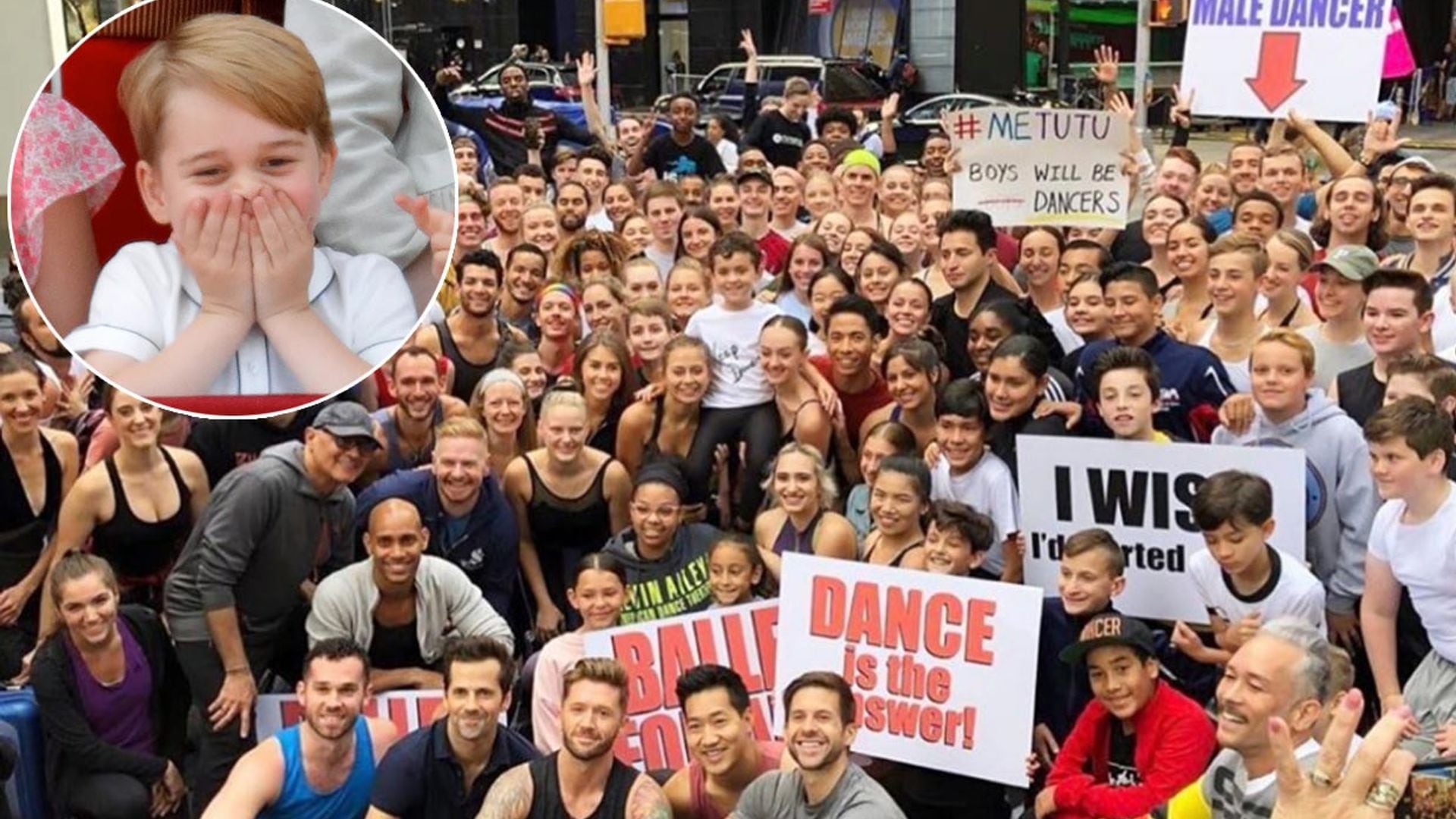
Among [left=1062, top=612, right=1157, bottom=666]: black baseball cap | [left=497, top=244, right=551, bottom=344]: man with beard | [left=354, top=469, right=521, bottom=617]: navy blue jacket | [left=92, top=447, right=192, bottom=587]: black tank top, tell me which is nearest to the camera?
[left=1062, top=612, right=1157, bottom=666]: black baseball cap

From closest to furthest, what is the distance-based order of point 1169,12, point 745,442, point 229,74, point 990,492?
point 229,74 < point 990,492 < point 745,442 < point 1169,12

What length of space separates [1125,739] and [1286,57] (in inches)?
202

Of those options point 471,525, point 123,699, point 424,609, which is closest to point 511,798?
point 424,609

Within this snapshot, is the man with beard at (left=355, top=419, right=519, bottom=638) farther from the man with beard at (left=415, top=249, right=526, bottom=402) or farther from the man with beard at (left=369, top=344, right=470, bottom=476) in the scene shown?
the man with beard at (left=415, top=249, right=526, bottom=402)

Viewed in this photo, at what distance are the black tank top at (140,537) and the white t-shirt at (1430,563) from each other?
12.4 ft

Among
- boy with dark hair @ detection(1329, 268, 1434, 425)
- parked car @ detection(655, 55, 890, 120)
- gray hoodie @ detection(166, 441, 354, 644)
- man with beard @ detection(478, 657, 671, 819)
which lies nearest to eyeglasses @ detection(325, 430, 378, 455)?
gray hoodie @ detection(166, 441, 354, 644)

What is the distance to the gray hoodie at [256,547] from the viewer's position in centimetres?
514

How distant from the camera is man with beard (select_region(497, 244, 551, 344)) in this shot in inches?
302

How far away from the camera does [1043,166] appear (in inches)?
341

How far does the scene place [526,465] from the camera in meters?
5.95

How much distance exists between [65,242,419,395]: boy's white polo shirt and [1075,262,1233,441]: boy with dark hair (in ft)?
12.0

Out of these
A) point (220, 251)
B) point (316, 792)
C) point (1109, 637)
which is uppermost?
point (220, 251)

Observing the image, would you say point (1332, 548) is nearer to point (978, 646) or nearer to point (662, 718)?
point (978, 646)

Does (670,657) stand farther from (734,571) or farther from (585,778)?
(585,778)
